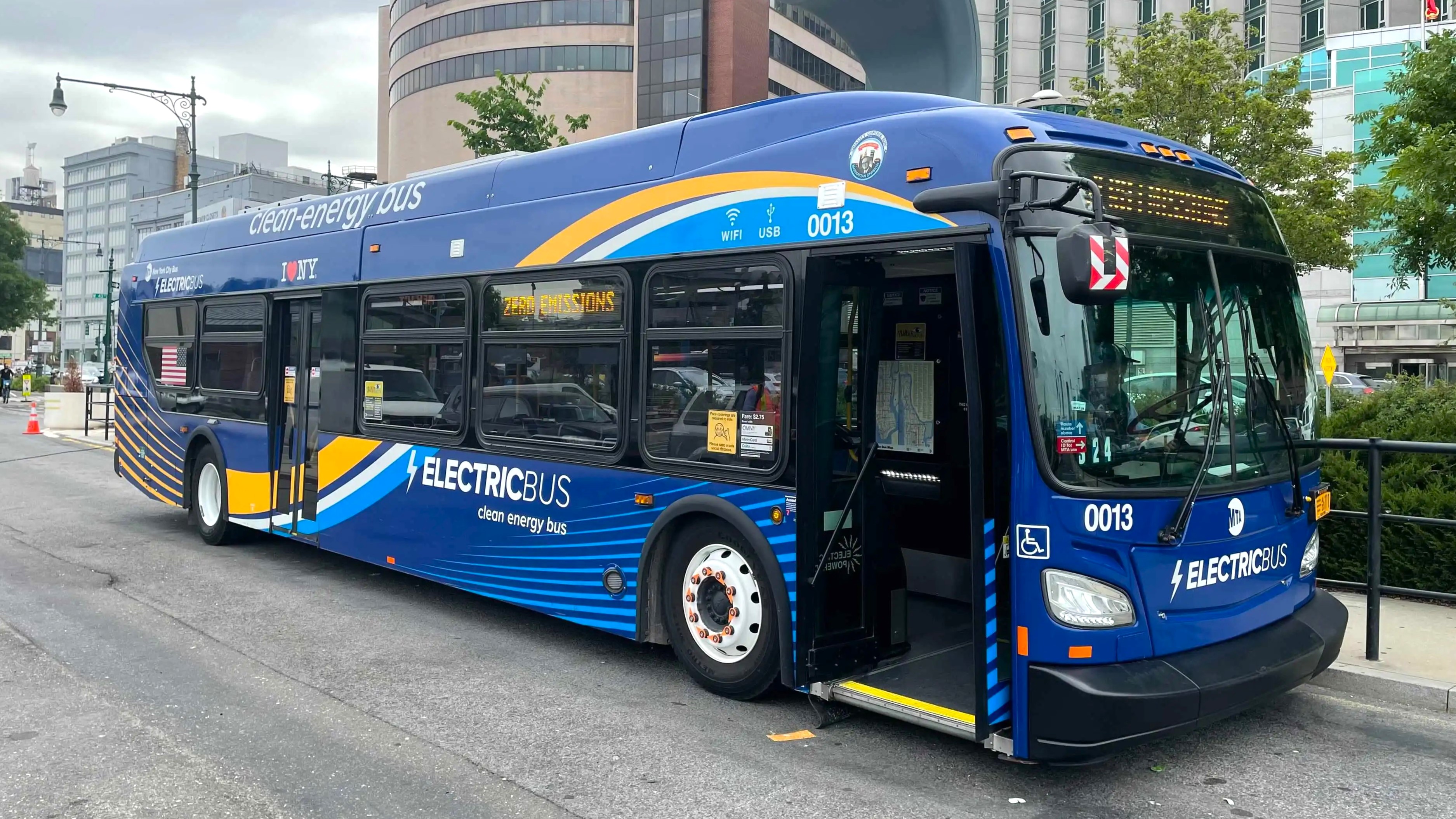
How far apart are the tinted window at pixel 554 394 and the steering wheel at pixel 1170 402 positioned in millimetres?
3015

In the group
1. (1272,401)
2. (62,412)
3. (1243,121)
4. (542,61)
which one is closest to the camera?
(1272,401)

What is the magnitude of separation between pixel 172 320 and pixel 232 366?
1683mm

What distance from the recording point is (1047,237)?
454 cm

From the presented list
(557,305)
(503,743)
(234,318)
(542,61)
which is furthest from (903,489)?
(542,61)

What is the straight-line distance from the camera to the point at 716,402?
5.96 metres

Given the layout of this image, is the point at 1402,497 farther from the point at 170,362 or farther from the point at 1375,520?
the point at 170,362

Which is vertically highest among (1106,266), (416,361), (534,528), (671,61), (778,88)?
(671,61)

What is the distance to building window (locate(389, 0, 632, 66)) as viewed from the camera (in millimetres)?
65000

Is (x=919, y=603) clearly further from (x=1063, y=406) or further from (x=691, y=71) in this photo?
(x=691, y=71)

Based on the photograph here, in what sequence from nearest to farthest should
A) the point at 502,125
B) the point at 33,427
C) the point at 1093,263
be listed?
1. the point at 1093,263
2. the point at 502,125
3. the point at 33,427

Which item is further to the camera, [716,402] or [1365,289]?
[1365,289]

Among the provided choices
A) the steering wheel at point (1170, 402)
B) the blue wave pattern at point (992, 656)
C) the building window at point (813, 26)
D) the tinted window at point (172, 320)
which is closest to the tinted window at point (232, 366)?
the tinted window at point (172, 320)

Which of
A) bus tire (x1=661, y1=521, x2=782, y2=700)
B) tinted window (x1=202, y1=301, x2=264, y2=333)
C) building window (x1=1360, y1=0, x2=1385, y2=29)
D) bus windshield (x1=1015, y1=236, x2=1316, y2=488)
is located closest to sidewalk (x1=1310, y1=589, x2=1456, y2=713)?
bus windshield (x1=1015, y1=236, x2=1316, y2=488)

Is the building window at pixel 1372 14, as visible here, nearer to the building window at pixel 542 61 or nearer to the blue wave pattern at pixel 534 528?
the building window at pixel 542 61
